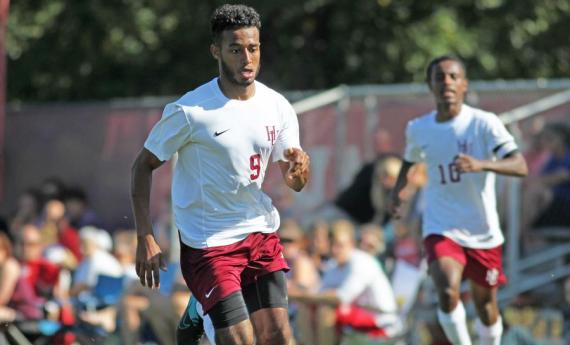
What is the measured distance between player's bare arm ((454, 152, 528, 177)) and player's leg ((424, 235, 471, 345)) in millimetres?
735

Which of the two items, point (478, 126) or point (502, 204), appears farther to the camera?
point (502, 204)

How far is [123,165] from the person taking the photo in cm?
1839

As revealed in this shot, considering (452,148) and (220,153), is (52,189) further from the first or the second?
(220,153)

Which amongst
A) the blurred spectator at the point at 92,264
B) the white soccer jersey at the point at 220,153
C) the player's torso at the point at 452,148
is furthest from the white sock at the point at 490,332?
the blurred spectator at the point at 92,264

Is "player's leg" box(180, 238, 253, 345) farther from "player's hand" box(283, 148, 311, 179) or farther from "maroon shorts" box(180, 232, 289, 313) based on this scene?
"player's hand" box(283, 148, 311, 179)

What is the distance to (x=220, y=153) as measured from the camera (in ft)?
25.5

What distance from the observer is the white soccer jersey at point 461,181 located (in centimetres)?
1012

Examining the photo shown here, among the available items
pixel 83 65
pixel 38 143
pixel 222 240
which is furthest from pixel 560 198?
pixel 83 65

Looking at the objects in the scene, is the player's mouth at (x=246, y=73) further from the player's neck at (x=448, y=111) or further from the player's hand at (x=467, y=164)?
the player's neck at (x=448, y=111)

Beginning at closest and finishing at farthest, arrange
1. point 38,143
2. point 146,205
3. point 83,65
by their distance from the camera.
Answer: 1. point 146,205
2. point 38,143
3. point 83,65

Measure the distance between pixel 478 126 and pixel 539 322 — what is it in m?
3.04

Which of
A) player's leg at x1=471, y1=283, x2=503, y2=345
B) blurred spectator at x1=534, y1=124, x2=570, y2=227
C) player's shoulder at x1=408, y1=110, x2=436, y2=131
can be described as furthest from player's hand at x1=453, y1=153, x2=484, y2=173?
blurred spectator at x1=534, y1=124, x2=570, y2=227

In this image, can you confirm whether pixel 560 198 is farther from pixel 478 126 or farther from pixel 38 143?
pixel 38 143

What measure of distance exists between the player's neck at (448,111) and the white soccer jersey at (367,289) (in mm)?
2858
